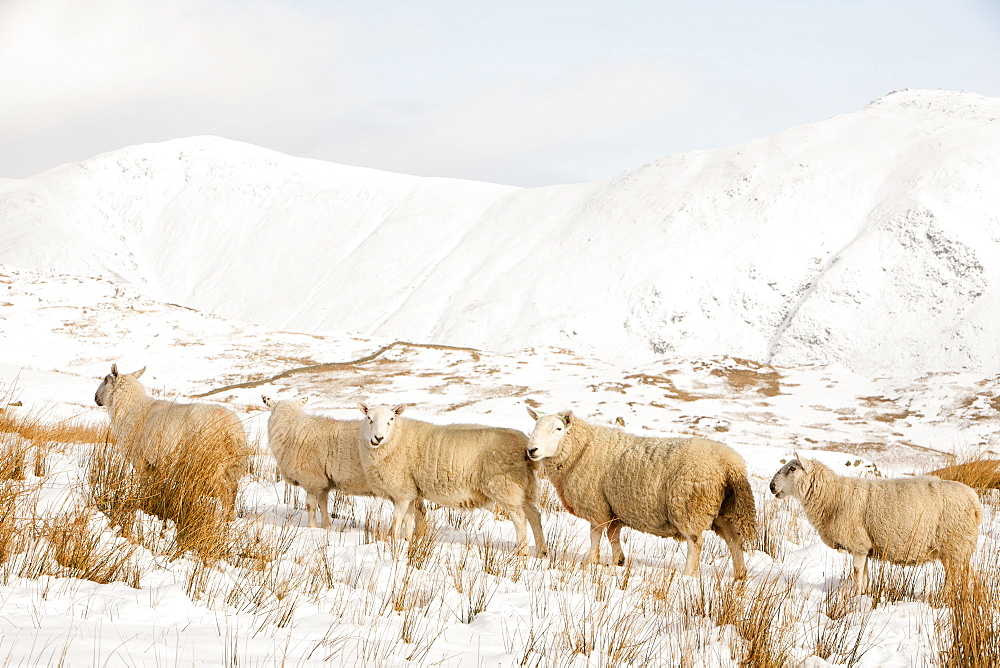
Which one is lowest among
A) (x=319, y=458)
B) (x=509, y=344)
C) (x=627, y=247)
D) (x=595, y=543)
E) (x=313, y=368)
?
(x=509, y=344)

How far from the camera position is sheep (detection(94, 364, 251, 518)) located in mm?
6246

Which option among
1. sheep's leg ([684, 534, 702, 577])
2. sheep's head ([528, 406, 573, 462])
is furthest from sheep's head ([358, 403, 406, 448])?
sheep's leg ([684, 534, 702, 577])

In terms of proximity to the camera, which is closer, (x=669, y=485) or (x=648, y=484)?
(x=669, y=485)

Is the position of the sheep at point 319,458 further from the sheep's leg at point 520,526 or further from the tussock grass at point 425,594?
the tussock grass at point 425,594

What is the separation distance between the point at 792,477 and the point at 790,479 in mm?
37

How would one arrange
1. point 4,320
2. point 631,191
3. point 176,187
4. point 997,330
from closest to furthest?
point 4,320, point 997,330, point 631,191, point 176,187

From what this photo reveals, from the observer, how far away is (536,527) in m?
7.58

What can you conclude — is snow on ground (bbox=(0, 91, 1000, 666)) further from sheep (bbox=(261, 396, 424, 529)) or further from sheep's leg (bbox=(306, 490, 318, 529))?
sheep (bbox=(261, 396, 424, 529))

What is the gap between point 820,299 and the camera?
58344 mm

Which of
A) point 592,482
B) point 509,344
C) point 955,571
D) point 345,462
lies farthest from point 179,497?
point 509,344

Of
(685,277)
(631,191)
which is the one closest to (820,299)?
(685,277)

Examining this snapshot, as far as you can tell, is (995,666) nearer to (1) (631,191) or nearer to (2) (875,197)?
(2) (875,197)

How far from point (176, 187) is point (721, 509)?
117 m

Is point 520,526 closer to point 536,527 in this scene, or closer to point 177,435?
point 536,527
